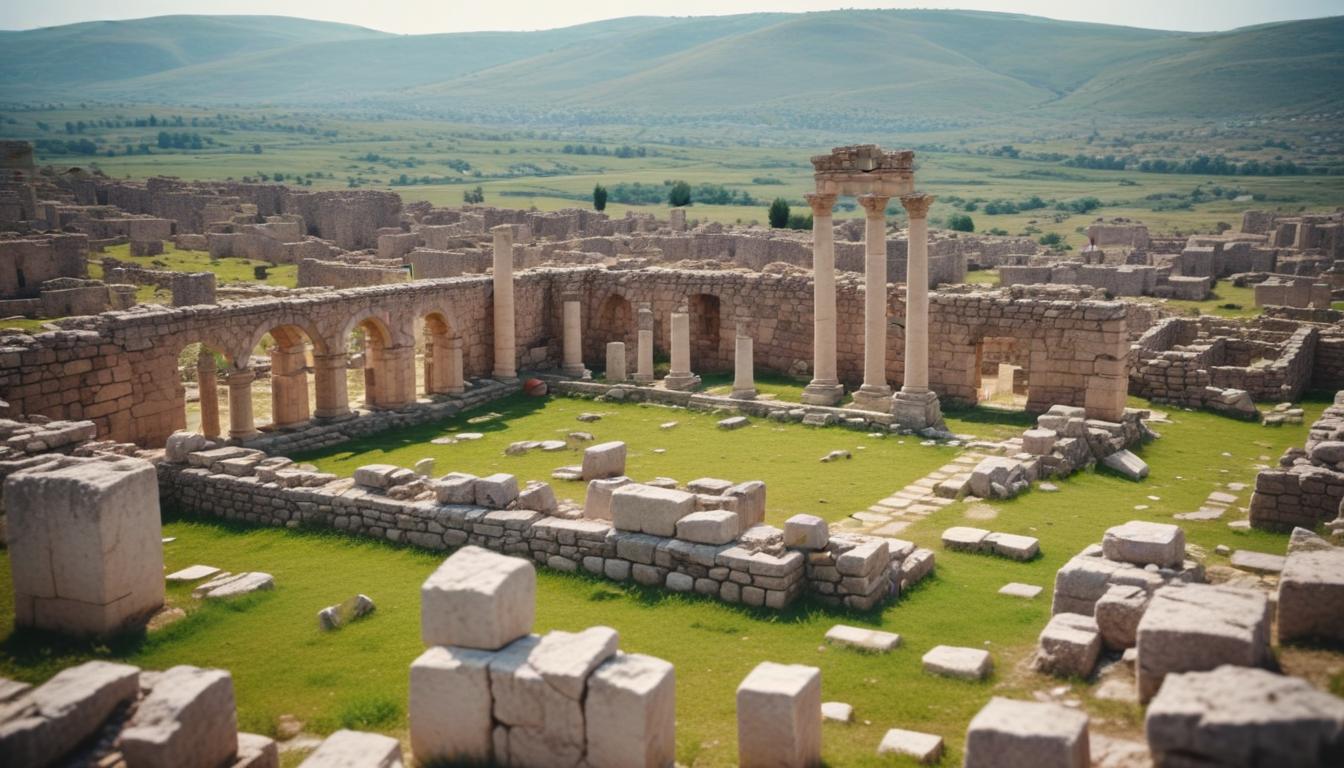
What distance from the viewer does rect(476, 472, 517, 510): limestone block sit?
15.9 metres

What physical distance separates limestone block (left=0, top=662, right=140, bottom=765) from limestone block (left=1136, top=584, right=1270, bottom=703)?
7.89m

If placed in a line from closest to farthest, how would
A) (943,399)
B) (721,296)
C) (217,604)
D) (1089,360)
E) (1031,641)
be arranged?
(1031,641) → (217,604) → (1089,360) → (943,399) → (721,296)

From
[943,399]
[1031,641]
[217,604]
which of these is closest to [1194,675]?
[1031,641]

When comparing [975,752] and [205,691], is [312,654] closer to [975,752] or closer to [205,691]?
[205,691]

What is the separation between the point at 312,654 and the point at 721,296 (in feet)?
63.9

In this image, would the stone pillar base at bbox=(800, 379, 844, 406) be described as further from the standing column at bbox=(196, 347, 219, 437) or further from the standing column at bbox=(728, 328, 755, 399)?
the standing column at bbox=(196, 347, 219, 437)

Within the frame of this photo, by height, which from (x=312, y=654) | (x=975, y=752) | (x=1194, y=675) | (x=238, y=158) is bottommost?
(x=312, y=654)

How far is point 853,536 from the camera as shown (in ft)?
47.2

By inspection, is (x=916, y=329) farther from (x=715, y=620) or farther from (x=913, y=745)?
(x=913, y=745)

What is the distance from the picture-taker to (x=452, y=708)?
9.31m

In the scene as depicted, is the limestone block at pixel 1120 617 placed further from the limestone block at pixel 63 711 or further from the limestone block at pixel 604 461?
the limestone block at pixel 604 461

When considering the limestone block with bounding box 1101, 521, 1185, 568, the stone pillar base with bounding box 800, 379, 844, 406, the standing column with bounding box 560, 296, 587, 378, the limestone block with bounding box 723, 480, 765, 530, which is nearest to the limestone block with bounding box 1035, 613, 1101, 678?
the limestone block with bounding box 1101, 521, 1185, 568

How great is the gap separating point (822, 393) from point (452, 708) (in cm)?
1763

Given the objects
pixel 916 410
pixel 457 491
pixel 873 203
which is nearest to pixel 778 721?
pixel 457 491
